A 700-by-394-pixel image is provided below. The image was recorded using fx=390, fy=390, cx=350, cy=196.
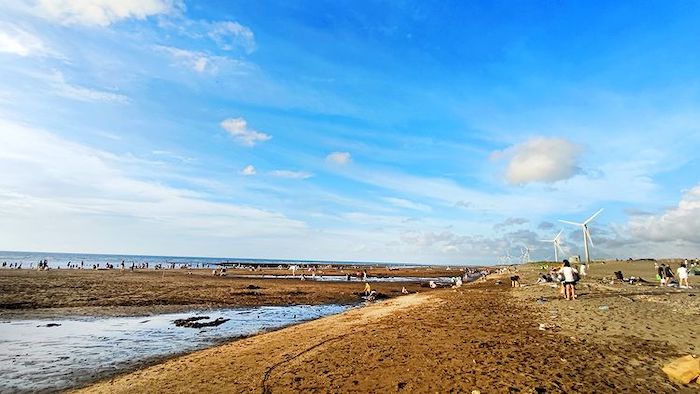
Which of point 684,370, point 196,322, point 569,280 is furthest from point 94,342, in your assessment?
point 569,280

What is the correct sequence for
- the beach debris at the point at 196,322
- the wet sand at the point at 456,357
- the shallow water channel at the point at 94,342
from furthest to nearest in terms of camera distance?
the beach debris at the point at 196,322, the shallow water channel at the point at 94,342, the wet sand at the point at 456,357

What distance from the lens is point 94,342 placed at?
63.4ft

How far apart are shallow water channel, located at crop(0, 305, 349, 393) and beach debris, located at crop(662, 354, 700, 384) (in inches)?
694

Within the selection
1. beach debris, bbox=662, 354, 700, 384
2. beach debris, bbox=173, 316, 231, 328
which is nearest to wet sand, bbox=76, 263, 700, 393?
beach debris, bbox=662, 354, 700, 384

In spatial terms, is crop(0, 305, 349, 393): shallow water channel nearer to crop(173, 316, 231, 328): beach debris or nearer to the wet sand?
crop(173, 316, 231, 328): beach debris

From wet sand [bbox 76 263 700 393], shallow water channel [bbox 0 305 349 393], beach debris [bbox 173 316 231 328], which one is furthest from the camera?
beach debris [bbox 173 316 231 328]

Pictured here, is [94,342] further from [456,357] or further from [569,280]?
[569,280]

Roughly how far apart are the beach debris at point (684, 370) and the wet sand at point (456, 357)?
11.4 inches

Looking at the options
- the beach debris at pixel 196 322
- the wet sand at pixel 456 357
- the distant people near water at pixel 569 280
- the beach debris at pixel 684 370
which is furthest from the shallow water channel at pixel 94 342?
the beach debris at pixel 684 370

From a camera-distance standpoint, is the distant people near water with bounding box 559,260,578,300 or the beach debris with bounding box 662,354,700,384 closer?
the beach debris with bounding box 662,354,700,384

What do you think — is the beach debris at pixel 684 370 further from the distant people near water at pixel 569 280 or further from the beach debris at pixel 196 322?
the beach debris at pixel 196 322

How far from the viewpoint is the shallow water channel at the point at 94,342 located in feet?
45.7

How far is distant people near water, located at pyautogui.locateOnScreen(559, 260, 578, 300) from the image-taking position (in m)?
24.8

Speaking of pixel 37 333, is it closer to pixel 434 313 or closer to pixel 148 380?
pixel 148 380
